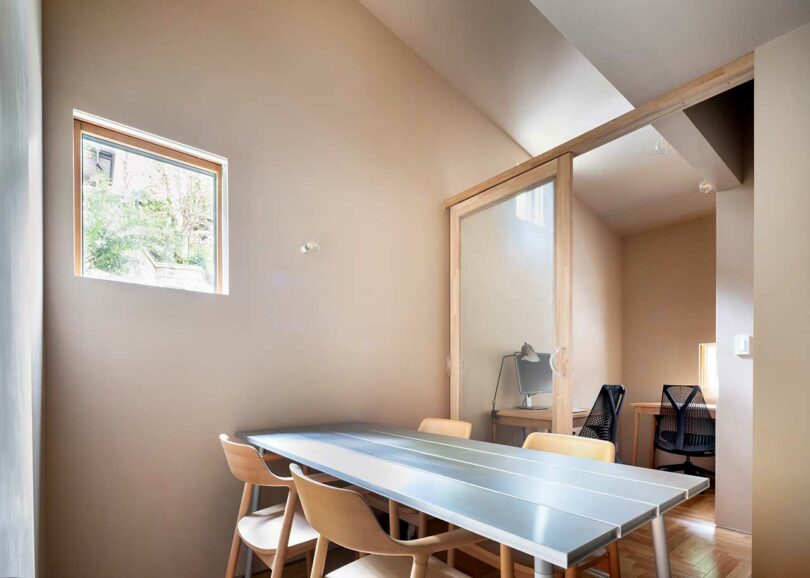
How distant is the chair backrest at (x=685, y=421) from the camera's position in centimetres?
447

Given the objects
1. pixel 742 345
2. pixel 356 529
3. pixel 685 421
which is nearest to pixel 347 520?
pixel 356 529

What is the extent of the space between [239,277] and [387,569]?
1.67 metres

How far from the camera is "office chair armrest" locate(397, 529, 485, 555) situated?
123 cm

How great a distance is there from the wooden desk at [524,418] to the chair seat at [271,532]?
1.55m

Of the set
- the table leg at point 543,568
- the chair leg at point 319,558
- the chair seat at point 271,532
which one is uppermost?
the table leg at point 543,568

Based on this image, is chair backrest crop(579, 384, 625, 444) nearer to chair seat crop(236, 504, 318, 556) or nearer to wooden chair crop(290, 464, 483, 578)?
chair seat crop(236, 504, 318, 556)

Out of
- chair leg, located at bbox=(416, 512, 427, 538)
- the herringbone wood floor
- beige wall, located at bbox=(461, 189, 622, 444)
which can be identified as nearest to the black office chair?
the herringbone wood floor

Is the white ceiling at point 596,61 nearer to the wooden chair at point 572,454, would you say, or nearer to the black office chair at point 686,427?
the wooden chair at point 572,454

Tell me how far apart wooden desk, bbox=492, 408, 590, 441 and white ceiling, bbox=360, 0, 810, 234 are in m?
1.84

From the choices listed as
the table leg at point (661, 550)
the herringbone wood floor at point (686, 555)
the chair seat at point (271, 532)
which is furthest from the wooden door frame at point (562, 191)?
the chair seat at point (271, 532)

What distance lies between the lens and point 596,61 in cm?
219

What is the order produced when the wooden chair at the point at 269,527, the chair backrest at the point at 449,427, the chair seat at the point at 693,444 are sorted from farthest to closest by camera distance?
the chair seat at the point at 693,444, the chair backrest at the point at 449,427, the wooden chair at the point at 269,527

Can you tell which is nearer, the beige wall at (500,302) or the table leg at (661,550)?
the table leg at (661,550)

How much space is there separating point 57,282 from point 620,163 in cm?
431
